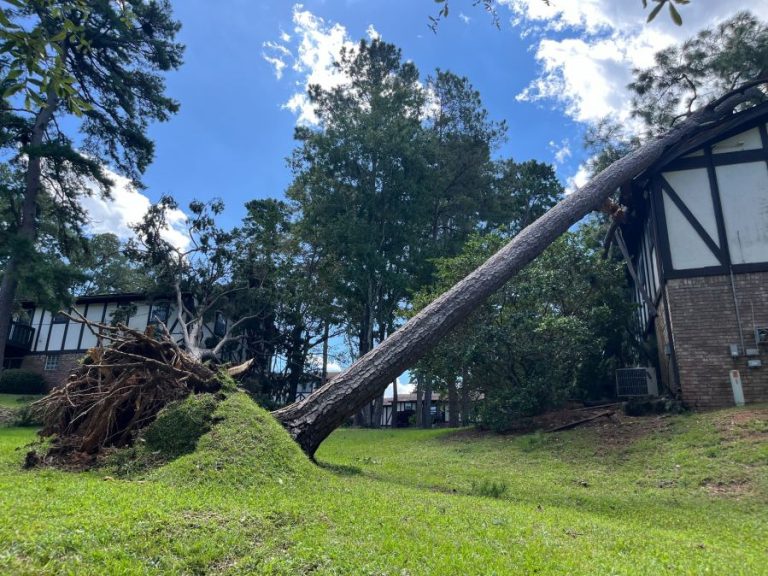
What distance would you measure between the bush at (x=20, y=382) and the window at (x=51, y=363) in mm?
1349

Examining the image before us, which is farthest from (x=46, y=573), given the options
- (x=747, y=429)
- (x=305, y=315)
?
(x=305, y=315)

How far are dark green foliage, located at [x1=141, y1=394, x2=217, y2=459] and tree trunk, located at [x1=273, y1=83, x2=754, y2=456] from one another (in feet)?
3.73

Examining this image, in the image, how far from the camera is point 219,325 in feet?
84.4

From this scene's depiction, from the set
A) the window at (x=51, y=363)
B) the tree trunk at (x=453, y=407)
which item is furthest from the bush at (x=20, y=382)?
the tree trunk at (x=453, y=407)

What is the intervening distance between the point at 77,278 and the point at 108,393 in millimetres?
8336

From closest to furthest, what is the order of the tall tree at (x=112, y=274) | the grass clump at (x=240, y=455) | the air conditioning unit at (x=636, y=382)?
the grass clump at (x=240, y=455)
the air conditioning unit at (x=636, y=382)
the tall tree at (x=112, y=274)

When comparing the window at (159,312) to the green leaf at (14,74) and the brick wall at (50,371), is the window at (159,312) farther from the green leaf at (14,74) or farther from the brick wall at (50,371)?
the green leaf at (14,74)

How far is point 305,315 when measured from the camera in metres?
25.3

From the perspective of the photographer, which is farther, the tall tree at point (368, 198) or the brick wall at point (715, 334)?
the tall tree at point (368, 198)

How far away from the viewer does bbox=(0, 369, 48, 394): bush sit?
22.2m

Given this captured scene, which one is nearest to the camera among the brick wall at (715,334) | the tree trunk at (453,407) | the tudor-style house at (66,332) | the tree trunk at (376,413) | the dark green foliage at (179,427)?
the dark green foliage at (179,427)

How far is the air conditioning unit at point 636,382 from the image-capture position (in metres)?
12.6

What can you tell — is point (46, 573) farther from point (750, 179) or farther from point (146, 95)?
point (146, 95)

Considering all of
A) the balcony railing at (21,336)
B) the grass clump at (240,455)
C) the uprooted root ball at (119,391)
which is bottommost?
the grass clump at (240,455)
